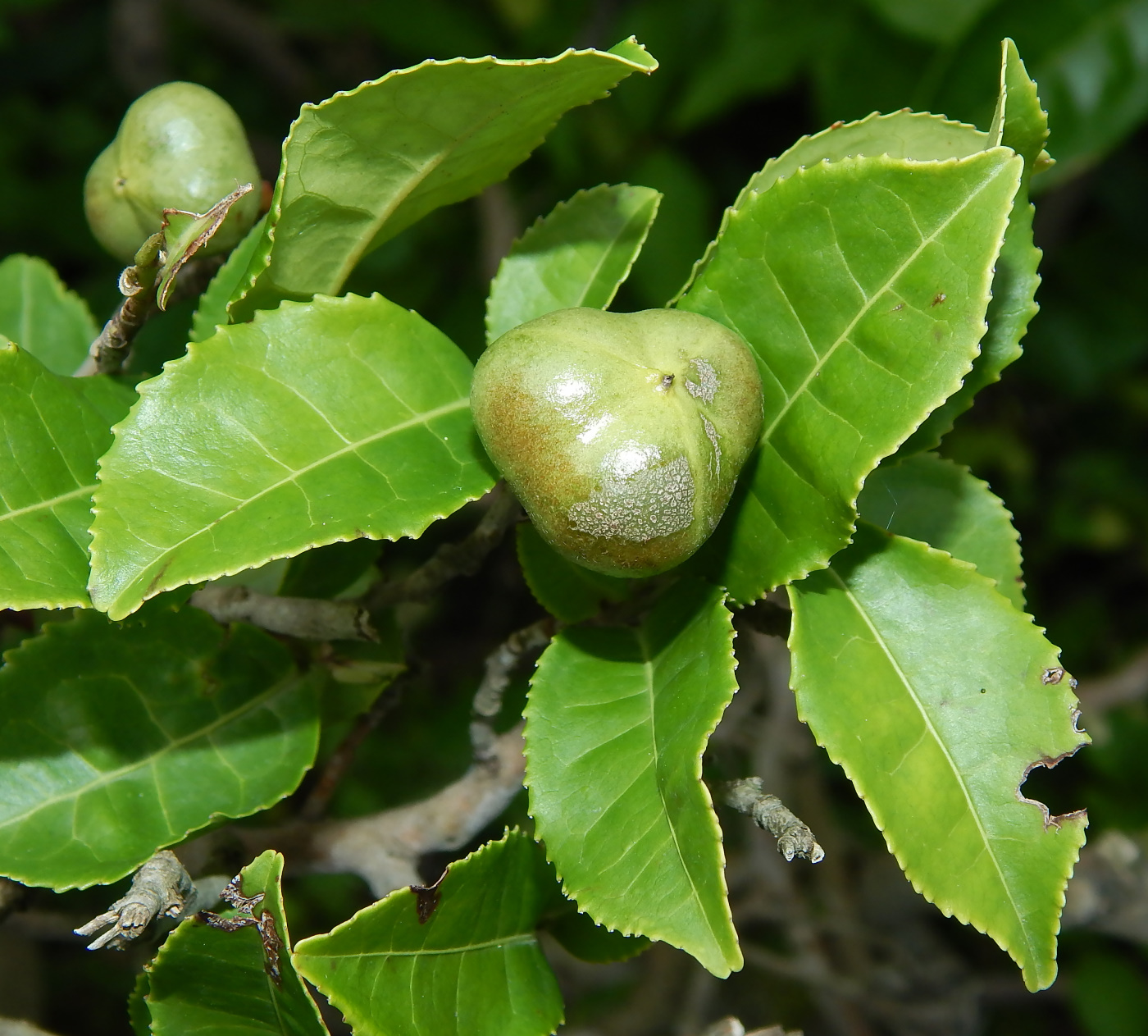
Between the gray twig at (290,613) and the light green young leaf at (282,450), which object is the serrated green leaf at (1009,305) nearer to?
the light green young leaf at (282,450)

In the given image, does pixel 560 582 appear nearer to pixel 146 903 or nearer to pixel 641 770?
pixel 641 770

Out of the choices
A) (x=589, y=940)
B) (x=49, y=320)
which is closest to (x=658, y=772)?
(x=589, y=940)

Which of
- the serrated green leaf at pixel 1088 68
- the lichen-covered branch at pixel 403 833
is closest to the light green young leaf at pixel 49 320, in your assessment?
the lichen-covered branch at pixel 403 833

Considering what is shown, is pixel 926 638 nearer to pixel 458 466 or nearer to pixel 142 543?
pixel 458 466

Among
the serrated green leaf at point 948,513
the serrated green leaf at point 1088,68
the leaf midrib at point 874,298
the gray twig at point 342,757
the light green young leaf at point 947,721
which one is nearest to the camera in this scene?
the leaf midrib at point 874,298

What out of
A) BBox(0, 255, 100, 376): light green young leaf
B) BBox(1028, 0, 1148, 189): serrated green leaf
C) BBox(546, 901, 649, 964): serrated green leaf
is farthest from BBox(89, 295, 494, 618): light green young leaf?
BBox(1028, 0, 1148, 189): serrated green leaf
